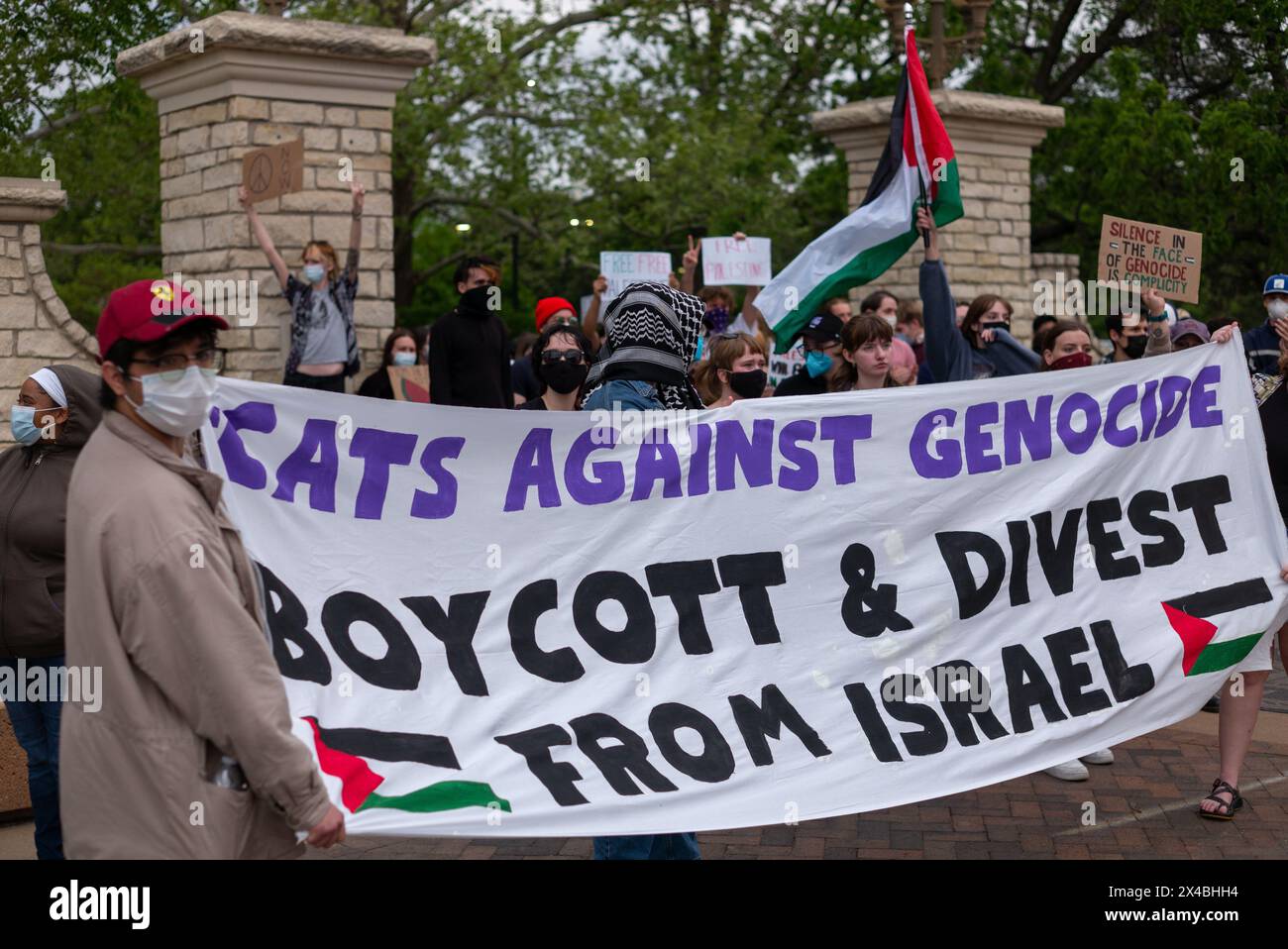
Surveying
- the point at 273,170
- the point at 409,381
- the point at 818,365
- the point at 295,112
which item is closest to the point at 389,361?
the point at 409,381

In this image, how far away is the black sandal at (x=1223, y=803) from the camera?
248 inches

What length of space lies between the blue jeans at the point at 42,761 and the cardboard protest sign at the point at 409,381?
5494 millimetres

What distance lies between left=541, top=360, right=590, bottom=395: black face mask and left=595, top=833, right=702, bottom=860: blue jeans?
215 cm

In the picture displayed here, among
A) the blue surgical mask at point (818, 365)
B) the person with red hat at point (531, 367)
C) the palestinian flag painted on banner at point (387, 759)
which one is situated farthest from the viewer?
the person with red hat at point (531, 367)

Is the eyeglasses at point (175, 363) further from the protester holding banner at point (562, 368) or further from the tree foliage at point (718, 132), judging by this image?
the tree foliage at point (718, 132)

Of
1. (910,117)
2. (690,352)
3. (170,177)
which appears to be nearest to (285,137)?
(170,177)

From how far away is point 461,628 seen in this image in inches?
189

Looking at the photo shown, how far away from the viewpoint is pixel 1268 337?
905 centimetres

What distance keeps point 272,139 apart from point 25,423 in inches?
230

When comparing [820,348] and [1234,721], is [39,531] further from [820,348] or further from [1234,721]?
[1234,721]

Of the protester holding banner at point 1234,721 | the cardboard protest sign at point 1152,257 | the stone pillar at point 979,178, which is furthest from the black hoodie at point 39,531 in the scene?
the stone pillar at point 979,178

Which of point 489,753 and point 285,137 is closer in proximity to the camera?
point 489,753

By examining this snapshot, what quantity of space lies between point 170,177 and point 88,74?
23.1ft
